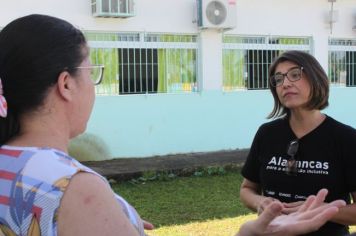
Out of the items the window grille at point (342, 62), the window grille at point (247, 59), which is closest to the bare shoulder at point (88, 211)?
the window grille at point (247, 59)

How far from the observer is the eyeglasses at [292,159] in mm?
2406

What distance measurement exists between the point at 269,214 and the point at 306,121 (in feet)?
3.09

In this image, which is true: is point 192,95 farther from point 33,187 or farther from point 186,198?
point 33,187

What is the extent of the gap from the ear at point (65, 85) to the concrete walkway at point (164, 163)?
5539 mm

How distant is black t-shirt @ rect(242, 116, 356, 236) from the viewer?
7.59 feet

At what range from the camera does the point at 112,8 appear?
748 cm

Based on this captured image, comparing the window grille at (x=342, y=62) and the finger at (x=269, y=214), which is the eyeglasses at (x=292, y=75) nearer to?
the finger at (x=269, y=214)

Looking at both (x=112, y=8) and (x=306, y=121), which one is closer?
(x=306, y=121)

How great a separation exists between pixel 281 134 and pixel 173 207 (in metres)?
3.22

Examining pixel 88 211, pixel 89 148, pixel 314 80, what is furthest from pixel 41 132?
pixel 89 148

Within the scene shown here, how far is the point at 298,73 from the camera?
2504 millimetres

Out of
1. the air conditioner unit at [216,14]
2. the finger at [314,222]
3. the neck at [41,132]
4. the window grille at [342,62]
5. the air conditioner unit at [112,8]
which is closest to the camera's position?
the neck at [41,132]

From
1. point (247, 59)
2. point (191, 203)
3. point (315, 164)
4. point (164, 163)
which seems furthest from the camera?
point (247, 59)

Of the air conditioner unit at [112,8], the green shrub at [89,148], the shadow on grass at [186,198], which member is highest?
the air conditioner unit at [112,8]
